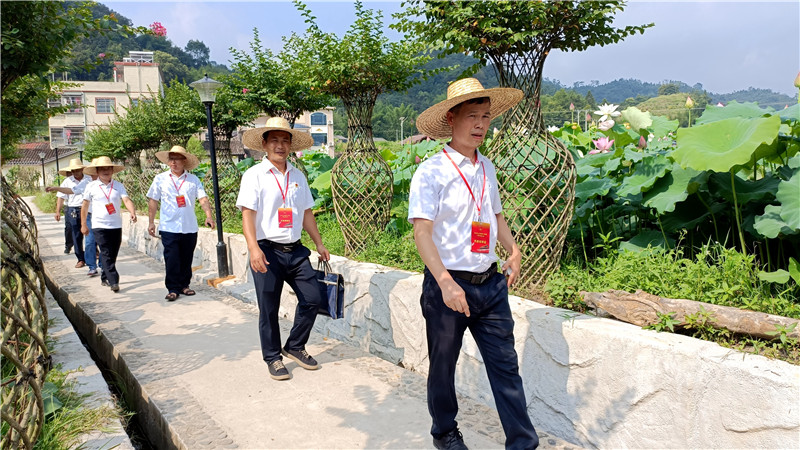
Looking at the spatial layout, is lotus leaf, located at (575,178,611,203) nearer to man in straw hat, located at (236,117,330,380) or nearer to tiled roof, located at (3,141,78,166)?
man in straw hat, located at (236,117,330,380)

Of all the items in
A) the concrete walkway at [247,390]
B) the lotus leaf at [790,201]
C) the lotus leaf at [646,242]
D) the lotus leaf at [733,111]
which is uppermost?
the lotus leaf at [733,111]

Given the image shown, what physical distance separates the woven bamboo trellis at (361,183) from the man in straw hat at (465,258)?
3443mm

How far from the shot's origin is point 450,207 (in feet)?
9.81

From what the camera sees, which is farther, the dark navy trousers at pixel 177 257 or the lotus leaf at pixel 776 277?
the dark navy trousers at pixel 177 257

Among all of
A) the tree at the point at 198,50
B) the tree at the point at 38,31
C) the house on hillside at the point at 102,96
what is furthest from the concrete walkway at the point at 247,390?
the tree at the point at 198,50

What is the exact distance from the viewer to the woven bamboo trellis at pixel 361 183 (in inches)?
257

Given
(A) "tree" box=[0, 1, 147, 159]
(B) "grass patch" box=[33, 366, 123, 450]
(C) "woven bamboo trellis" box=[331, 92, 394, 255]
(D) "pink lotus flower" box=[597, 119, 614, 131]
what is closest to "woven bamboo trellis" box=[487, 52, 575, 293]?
(D) "pink lotus flower" box=[597, 119, 614, 131]

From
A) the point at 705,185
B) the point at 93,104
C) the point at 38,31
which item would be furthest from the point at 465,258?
the point at 93,104

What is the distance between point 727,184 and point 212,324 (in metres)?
5.05

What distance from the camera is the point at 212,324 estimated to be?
6.32 metres

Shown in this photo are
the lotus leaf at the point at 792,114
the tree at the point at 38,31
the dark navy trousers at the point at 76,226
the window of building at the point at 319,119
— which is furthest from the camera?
the window of building at the point at 319,119

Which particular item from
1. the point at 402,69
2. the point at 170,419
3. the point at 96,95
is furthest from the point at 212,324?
the point at 96,95

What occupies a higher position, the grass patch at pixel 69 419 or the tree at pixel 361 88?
the tree at pixel 361 88

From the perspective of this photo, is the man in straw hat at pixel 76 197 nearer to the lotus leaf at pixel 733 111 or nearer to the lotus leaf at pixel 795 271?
the lotus leaf at pixel 733 111
